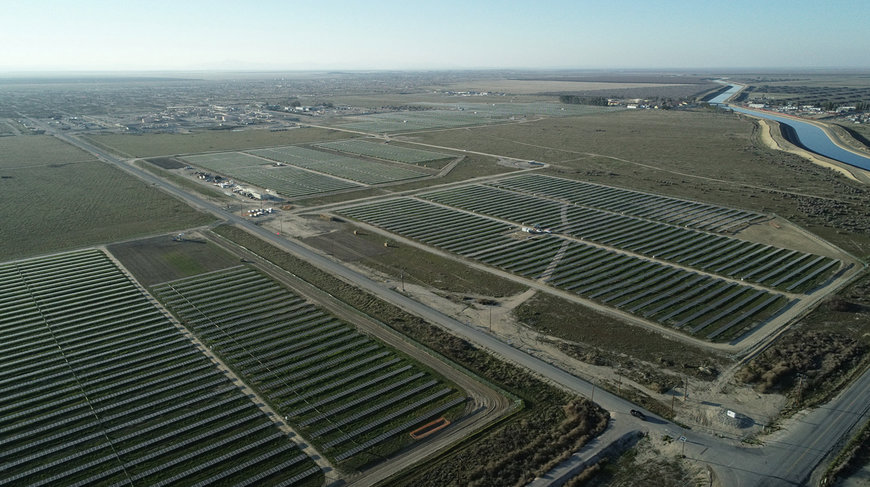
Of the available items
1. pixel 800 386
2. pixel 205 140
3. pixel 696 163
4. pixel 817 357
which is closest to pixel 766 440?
pixel 800 386

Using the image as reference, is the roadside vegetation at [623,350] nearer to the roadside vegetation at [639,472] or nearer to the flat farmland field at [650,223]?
the roadside vegetation at [639,472]

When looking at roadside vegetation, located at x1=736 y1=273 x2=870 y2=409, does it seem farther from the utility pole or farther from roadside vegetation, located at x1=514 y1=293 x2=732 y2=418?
roadside vegetation, located at x1=514 y1=293 x2=732 y2=418

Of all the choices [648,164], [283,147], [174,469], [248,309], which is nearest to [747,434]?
[174,469]

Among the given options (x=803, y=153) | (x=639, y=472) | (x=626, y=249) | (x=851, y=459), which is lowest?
(x=639, y=472)

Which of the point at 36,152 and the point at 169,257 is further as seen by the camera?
the point at 36,152

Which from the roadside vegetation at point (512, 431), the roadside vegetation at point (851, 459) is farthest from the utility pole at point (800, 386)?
→ the roadside vegetation at point (512, 431)

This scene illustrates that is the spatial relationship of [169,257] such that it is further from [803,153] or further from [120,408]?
[803,153]
